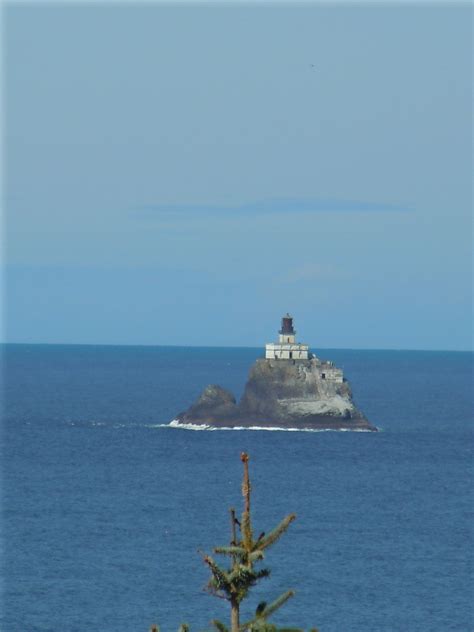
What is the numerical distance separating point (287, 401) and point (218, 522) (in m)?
52.6

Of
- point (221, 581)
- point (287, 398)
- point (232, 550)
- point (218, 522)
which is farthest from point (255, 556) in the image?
point (287, 398)

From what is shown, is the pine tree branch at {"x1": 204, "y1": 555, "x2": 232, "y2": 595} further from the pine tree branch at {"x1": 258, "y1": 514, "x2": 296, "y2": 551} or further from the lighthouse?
the lighthouse

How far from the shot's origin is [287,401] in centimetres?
12369

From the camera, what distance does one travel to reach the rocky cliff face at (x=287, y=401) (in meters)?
121

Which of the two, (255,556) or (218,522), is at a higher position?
(255,556)

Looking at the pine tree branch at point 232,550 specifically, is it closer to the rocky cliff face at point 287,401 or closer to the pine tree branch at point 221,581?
the pine tree branch at point 221,581

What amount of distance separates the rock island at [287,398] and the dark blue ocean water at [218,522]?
2.03 m

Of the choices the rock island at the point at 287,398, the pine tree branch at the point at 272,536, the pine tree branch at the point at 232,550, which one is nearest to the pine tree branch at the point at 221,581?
the pine tree branch at the point at 232,550

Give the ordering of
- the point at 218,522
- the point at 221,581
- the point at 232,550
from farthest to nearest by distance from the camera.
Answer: the point at 218,522 < the point at 221,581 < the point at 232,550

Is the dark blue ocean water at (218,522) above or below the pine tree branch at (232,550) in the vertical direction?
below

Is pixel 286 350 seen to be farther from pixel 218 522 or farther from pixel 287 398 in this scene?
pixel 218 522

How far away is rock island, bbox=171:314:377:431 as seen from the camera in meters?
121

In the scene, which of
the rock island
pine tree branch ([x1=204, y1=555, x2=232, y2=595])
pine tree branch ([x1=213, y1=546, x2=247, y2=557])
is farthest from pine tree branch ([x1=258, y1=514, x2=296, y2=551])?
the rock island


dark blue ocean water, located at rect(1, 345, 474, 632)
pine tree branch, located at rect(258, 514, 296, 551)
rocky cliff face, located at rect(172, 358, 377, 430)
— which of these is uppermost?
pine tree branch, located at rect(258, 514, 296, 551)
